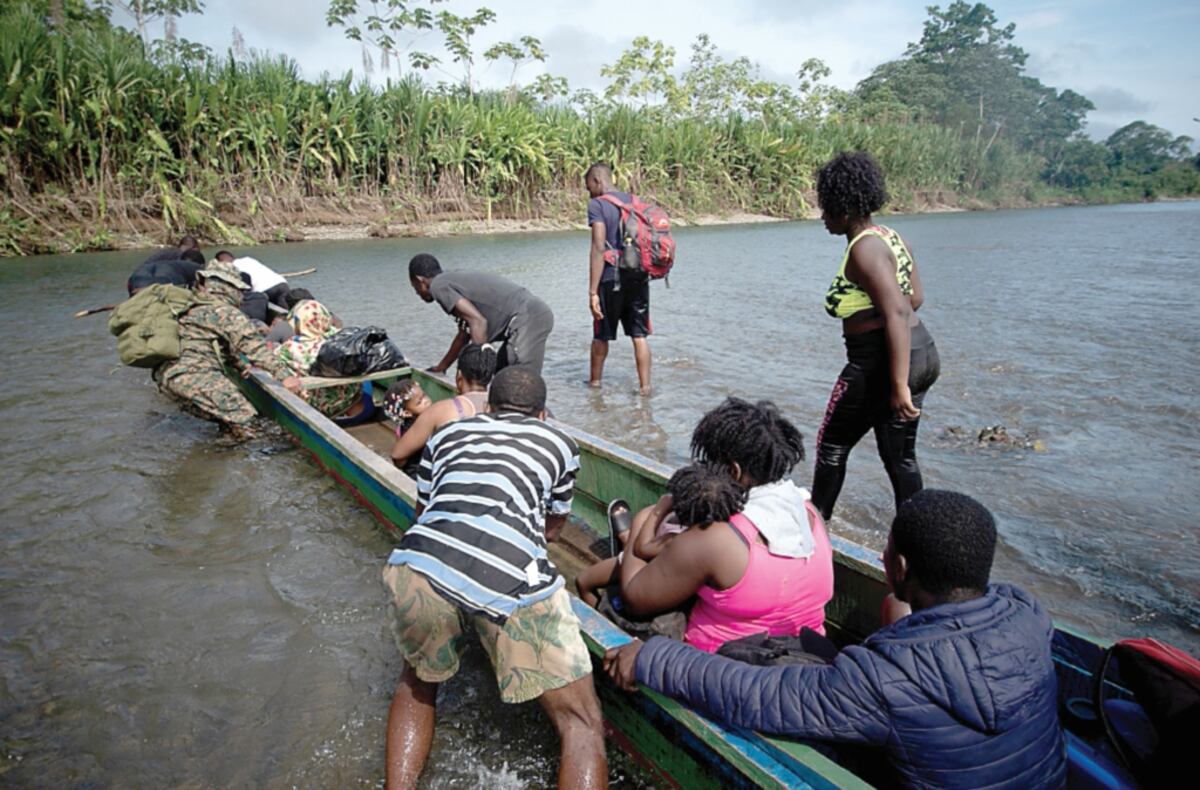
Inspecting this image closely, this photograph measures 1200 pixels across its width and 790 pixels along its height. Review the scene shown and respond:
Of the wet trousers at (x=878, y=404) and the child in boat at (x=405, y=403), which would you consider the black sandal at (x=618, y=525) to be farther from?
the child in boat at (x=405, y=403)

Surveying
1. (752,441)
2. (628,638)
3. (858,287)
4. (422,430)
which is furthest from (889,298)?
(422,430)

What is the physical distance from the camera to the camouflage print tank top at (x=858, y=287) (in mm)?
2984

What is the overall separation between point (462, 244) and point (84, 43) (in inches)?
359

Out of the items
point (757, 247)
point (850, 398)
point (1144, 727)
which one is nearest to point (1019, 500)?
point (850, 398)

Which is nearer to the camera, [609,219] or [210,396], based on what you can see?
[210,396]

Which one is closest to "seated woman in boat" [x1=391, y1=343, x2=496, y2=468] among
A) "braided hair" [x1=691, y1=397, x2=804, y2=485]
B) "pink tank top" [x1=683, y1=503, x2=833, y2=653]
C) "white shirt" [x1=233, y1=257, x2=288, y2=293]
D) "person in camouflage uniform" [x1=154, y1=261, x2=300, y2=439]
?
"braided hair" [x1=691, y1=397, x2=804, y2=485]

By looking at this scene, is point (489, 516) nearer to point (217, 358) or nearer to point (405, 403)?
point (405, 403)

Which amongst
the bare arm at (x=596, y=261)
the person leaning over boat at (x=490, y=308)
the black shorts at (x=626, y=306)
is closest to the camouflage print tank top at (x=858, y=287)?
the person leaning over boat at (x=490, y=308)

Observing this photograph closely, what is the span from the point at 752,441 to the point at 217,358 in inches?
194

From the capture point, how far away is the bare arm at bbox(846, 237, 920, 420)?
114 inches

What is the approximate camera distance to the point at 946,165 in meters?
39.0

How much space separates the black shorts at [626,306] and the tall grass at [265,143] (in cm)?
1500

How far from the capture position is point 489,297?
4.89 m

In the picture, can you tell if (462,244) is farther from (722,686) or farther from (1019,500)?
(722,686)
